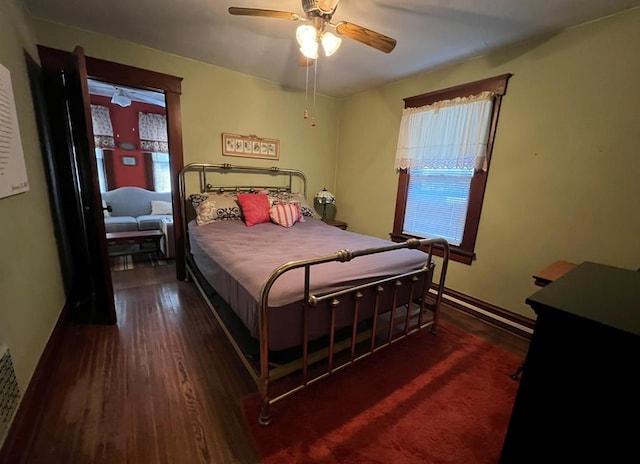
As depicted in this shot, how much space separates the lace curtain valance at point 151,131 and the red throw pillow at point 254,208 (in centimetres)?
353

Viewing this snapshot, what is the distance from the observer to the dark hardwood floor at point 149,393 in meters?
1.24

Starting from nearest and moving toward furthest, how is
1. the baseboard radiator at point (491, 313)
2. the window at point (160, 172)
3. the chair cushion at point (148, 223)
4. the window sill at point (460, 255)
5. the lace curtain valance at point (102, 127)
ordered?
1. the baseboard radiator at point (491, 313)
2. the window sill at point (460, 255)
3. the chair cushion at point (148, 223)
4. the lace curtain valance at point (102, 127)
5. the window at point (160, 172)

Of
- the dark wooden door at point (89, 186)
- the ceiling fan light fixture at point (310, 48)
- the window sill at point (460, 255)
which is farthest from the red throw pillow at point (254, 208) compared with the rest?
the window sill at point (460, 255)

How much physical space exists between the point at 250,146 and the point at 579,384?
3482mm

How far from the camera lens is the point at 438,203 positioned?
2.95m

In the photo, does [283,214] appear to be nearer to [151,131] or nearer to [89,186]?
[89,186]

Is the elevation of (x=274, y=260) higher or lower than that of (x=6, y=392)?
higher

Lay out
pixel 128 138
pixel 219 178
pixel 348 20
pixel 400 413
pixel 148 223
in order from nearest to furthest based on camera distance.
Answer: pixel 400 413
pixel 348 20
pixel 219 178
pixel 148 223
pixel 128 138

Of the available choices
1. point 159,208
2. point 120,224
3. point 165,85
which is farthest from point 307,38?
point 159,208

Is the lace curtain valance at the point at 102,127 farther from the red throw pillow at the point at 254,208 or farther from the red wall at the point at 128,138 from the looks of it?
the red throw pillow at the point at 254,208

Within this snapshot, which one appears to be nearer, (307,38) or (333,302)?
(333,302)

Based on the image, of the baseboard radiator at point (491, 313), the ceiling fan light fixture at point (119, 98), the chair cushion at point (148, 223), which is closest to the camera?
the baseboard radiator at point (491, 313)

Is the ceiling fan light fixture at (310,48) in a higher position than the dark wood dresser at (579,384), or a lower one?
higher

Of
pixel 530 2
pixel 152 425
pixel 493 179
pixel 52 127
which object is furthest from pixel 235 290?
pixel 530 2
